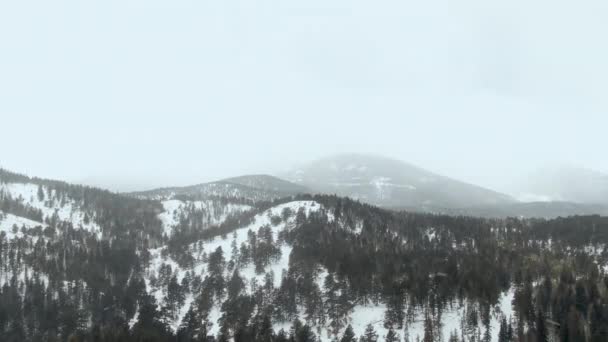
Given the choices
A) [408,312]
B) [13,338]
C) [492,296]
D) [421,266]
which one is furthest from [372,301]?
[13,338]

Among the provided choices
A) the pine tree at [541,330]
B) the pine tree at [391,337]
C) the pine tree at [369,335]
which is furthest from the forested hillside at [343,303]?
the pine tree at [369,335]

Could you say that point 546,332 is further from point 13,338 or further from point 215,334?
point 13,338

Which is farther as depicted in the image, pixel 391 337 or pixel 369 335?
pixel 369 335

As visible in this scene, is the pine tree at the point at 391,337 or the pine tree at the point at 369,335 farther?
the pine tree at the point at 369,335

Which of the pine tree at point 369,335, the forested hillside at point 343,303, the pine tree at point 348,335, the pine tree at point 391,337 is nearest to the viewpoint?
the pine tree at point 391,337

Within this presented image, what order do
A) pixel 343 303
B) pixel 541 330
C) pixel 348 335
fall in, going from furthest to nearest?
pixel 343 303 → pixel 348 335 → pixel 541 330

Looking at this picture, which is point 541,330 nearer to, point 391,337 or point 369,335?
point 391,337

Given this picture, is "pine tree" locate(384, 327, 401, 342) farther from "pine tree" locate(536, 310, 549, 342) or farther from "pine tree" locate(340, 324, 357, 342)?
"pine tree" locate(536, 310, 549, 342)

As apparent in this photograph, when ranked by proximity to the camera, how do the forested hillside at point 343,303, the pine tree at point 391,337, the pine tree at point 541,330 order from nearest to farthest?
the pine tree at point 541,330, the pine tree at point 391,337, the forested hillside at point 343,303

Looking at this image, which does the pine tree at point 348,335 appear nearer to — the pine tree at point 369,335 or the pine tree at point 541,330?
the pine tree at point 369,335

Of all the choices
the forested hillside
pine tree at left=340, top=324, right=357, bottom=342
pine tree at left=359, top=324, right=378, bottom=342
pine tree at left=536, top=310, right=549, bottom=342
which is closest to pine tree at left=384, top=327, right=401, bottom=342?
the forested hillside

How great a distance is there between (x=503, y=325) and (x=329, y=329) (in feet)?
194

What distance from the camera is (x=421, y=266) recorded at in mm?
184500

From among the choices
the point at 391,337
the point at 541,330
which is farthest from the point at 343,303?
the point at 541,330
